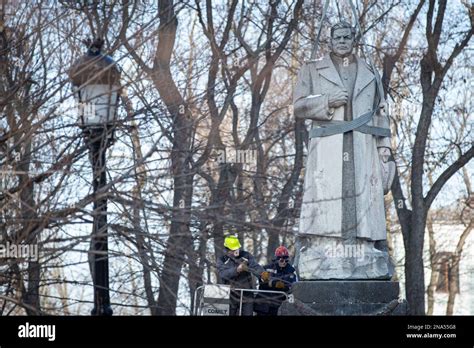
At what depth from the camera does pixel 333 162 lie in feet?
47.6

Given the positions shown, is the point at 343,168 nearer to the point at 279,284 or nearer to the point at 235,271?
the point at 279,284

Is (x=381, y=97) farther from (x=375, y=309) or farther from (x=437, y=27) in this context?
(x=437, y=27)

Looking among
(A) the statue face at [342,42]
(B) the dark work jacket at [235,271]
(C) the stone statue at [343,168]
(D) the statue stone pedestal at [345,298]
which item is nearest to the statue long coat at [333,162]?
(C) the stone statue at [343,168]

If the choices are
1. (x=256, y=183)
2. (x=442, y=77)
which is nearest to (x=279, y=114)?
(x=442, y=77)

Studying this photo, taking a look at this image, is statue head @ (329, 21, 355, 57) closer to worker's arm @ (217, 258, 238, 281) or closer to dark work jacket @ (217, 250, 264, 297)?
dark work jacket @ (217, 250, 264, 297)

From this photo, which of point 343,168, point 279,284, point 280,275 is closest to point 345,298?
point 279,284

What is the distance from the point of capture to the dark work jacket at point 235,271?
1276 cm

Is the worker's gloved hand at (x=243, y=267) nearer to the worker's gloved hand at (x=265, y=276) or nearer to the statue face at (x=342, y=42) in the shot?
the worker's gloved hand at (x=265, y=276)

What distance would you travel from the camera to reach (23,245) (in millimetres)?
10820

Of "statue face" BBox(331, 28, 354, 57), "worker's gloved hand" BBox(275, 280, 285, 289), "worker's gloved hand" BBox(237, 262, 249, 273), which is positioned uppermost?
"statue face" BBox(331, 28, 354, 57)

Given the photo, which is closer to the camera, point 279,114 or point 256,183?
point 256,183

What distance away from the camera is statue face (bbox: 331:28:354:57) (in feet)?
48.2

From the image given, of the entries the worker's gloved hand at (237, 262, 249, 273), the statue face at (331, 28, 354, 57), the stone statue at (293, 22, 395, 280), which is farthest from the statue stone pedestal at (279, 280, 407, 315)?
the statue face at (331, 28, 354, 57)

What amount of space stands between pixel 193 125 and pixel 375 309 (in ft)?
8.15
